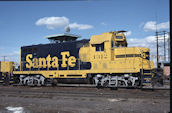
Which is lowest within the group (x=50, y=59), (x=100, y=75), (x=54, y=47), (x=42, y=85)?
(x=42, y=85)

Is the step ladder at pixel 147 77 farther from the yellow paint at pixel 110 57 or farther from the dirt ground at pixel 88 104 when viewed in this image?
the dirt ground at pixel 88 104

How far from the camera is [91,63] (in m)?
13.8

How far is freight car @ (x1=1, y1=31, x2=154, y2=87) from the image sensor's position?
1255cm

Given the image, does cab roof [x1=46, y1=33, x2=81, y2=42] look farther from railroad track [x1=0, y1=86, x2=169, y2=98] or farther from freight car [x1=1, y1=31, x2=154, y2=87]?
railroad track [x1=0, y1=86, x2=169, y2=98]

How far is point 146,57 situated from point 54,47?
25.3 feet

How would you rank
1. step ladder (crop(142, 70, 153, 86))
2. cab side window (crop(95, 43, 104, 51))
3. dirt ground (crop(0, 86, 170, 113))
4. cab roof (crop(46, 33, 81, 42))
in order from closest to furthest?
dirt ground (crop(0, 86, 170, 113)) < step ladder (crop(142, 70, 153, 86)) < cab side window (crop(95, 43, 104, 51)) < cab roof (crop(46, 33, 81, 42))

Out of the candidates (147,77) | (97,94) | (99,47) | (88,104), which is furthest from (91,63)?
(88,104)

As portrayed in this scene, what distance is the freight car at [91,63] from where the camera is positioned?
12.6m

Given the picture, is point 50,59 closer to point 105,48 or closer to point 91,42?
point 91,42

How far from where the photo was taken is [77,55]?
14.5m

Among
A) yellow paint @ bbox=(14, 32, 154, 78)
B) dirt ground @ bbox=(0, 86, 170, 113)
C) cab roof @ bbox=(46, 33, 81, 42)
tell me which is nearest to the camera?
dirt ground @ bbox=(0, 86, 170, 113)

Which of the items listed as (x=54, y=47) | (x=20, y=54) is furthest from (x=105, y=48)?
(x=20, y=54)

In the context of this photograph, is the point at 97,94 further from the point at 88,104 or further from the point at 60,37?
the point at 60,37

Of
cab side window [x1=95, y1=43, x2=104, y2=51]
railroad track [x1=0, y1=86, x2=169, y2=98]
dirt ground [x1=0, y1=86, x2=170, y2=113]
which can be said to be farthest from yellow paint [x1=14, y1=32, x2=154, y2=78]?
dirt ground [x1=0, y1=86, x2=170, y2=113]
